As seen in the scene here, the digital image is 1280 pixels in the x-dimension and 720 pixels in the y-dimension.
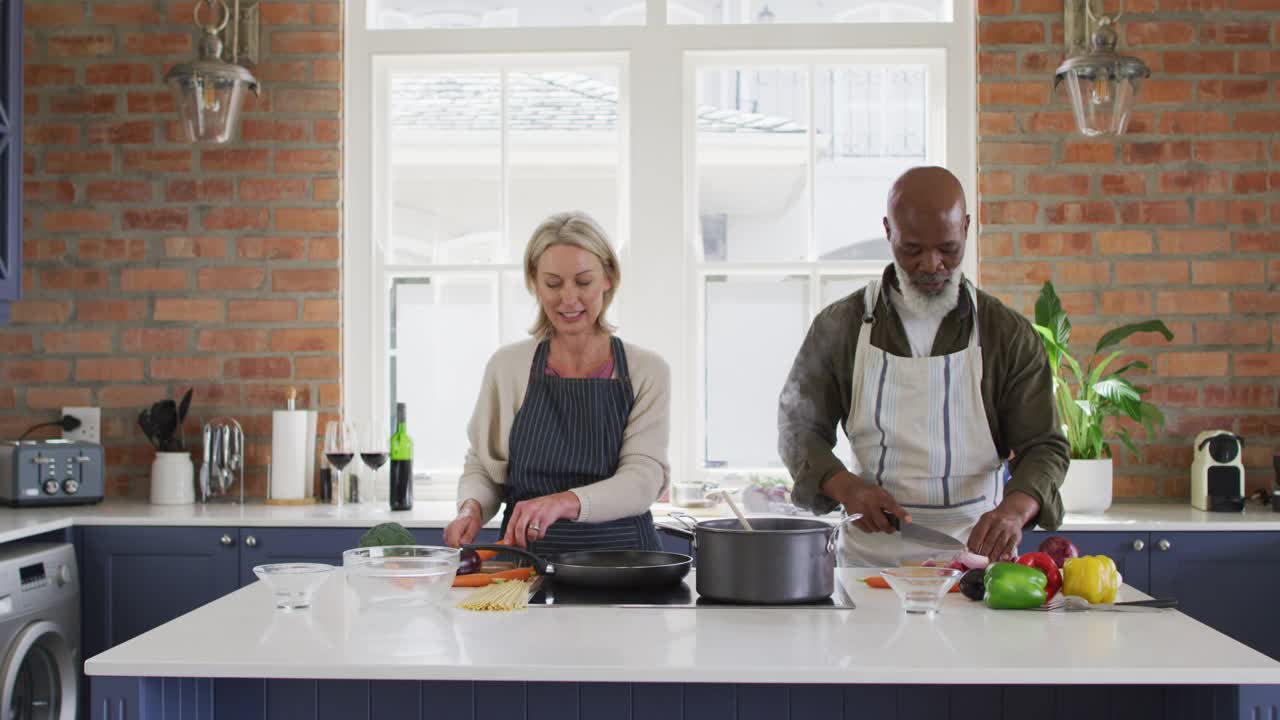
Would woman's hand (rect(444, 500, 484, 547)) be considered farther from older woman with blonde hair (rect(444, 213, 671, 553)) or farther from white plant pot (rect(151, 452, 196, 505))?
white plant pot (rect(151, 452, 196, 505))

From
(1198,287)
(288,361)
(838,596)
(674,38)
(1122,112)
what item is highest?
(674,38)

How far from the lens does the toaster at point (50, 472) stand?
3545 mm

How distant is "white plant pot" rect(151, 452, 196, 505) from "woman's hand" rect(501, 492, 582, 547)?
201 centimetres

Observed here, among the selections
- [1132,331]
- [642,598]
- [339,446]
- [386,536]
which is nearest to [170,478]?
[339,446]

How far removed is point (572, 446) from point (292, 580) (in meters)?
0.75

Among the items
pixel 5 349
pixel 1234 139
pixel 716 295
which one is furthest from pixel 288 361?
pixel 1234 139

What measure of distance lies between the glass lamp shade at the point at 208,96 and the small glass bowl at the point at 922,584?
2.67m

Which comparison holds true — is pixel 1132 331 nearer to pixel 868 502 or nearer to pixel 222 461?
pixel 868 502

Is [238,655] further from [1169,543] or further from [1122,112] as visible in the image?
[1122,112]

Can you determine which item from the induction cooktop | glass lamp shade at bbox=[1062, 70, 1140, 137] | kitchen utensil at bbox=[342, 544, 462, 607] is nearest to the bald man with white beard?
the induction cooktop

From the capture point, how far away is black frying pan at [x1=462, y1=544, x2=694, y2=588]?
189cm

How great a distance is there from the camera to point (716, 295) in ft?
13.4

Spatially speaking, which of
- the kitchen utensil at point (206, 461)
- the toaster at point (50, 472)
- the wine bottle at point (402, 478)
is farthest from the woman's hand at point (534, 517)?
the toaster at point (50, 472)

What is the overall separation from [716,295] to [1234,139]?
5.91ft
